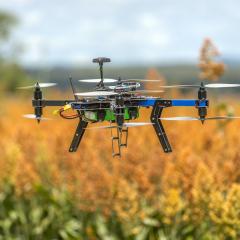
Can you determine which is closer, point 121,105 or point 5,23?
point 121,105

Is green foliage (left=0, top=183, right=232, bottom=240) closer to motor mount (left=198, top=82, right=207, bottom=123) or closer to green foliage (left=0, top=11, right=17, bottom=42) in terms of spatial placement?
motor mount (left=198, top=82, right=207, bottom=123)

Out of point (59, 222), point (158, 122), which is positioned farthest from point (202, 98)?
point (59, 222)

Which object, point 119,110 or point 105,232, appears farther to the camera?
point 105,232

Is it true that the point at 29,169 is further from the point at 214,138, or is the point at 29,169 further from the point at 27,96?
the point at 27,96

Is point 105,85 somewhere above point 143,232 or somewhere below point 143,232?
above

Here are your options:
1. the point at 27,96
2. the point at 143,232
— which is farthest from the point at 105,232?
the point at 27,96

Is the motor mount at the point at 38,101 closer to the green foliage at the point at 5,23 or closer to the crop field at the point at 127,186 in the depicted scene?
the crop field at the point at 127,186

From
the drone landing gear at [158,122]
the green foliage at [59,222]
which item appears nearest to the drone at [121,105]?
the drone landing gear at [158,122]

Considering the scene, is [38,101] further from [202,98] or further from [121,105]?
[202,98]
